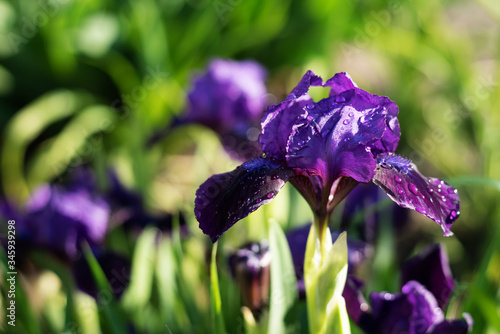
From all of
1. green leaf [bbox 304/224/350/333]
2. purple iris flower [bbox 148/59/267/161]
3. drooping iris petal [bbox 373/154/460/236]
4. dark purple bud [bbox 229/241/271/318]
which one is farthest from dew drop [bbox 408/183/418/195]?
purple iris flower [bbox 148/59/267/161]

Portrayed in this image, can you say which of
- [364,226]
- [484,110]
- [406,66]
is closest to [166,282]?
[364,226]

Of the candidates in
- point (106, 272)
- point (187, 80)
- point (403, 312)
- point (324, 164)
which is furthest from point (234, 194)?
point (187, 80)

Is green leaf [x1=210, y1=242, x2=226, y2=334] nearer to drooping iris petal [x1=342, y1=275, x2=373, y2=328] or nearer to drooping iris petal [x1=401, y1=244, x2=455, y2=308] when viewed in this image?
drooping iris petal [x1=342, y1=275, x2=373, y2=328]

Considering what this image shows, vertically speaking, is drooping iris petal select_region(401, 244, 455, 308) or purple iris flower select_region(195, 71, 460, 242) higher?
purple iris flower select_region(195, 71, 460, 242)

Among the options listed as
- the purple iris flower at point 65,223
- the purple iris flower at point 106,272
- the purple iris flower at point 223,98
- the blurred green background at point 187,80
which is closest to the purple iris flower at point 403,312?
the purple iris flower at point 106,272

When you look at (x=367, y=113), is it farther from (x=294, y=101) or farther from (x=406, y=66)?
(x=406, y=66)

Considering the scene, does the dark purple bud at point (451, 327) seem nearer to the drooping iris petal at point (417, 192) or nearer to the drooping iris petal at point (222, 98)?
the drooping iris petal at point (417, 192)
